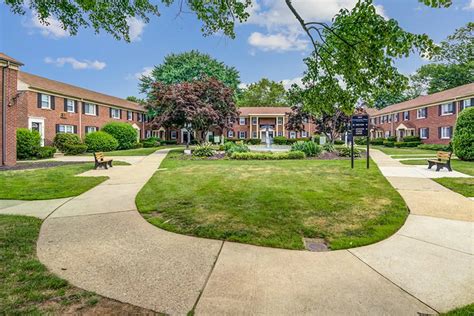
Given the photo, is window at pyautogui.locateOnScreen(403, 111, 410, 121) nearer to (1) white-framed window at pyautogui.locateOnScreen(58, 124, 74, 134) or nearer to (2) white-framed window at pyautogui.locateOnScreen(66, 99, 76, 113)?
(2) white-framed window at pyautogui.locateOnScreen(66, 99, 76, 113)

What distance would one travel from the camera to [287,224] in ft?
16.7

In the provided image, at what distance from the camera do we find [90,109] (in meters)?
30.5

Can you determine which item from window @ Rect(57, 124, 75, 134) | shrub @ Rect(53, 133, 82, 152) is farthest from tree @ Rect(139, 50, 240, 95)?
shrub @ Rect(53, 133, 82, 152)

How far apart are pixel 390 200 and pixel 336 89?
3.20m

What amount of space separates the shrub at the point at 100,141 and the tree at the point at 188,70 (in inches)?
531

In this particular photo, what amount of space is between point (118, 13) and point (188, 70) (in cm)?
3339

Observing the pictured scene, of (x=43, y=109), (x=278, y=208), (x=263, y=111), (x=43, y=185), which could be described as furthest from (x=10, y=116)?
(x=263, y=111)

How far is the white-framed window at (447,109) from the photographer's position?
29359mm

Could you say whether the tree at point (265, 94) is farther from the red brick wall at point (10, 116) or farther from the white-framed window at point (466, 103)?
the red brick wall at point (10, 116)

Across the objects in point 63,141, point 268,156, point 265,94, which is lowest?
point 268,156

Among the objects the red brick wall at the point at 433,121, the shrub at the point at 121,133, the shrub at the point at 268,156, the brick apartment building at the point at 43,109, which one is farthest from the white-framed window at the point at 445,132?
the brick apartment building at the point at 43,109

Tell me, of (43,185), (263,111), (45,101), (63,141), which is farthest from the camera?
(263,111)

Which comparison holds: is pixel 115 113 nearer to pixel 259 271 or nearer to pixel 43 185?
pixel 43 185

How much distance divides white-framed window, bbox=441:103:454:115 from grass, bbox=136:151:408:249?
27.0 m
